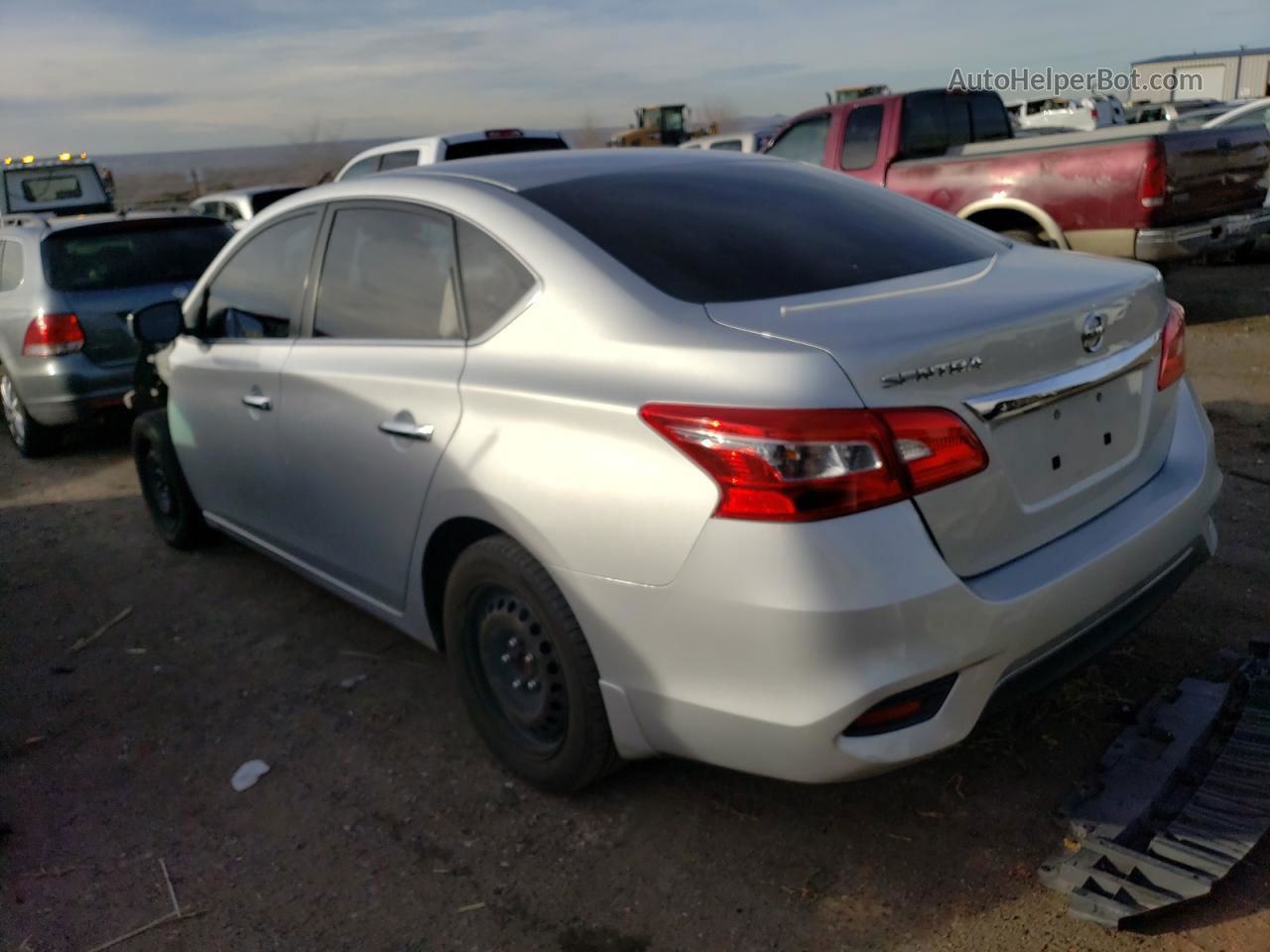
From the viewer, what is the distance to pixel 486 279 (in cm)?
302

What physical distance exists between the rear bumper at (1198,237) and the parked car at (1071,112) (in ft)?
51.3

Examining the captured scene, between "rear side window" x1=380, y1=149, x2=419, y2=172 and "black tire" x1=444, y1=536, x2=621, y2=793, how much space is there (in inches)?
311

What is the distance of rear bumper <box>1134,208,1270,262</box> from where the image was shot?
793cm

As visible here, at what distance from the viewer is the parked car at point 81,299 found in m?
6.91

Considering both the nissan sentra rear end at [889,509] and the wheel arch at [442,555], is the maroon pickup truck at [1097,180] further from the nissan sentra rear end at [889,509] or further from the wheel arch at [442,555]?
the wheel arch at [442,555]

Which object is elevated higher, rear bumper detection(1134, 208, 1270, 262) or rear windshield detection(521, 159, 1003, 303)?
rear windshield detection(521, 159, 1003, 303)

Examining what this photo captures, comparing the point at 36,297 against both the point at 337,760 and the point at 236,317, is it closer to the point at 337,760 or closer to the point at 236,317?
the point at 236,317

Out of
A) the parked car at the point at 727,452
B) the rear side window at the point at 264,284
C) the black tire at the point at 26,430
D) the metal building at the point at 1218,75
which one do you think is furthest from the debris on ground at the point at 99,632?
the metal building at the point at 1218,75

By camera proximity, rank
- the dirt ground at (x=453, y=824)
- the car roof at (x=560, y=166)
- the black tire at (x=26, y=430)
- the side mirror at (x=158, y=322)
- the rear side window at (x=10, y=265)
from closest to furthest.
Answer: the dirt ground at (x=453, y=824) → the car roof at (x=560, y=166) → the side mirror at (x=158, y=322) → the rear side window at (x=10, y=265) → the black tire at (x=26, y=430)

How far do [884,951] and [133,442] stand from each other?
14.5 feet

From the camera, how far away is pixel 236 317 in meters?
4.25

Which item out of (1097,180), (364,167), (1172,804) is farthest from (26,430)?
(1097,180)

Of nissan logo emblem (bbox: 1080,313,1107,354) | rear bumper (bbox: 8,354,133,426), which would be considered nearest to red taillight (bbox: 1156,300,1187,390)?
nissan logo emblem (bbox: 1080,313,1107,354)

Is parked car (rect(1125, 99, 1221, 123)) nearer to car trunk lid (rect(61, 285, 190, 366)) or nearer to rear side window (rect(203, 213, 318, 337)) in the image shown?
car trunk lid (rect(61, 285, 190, 366))
